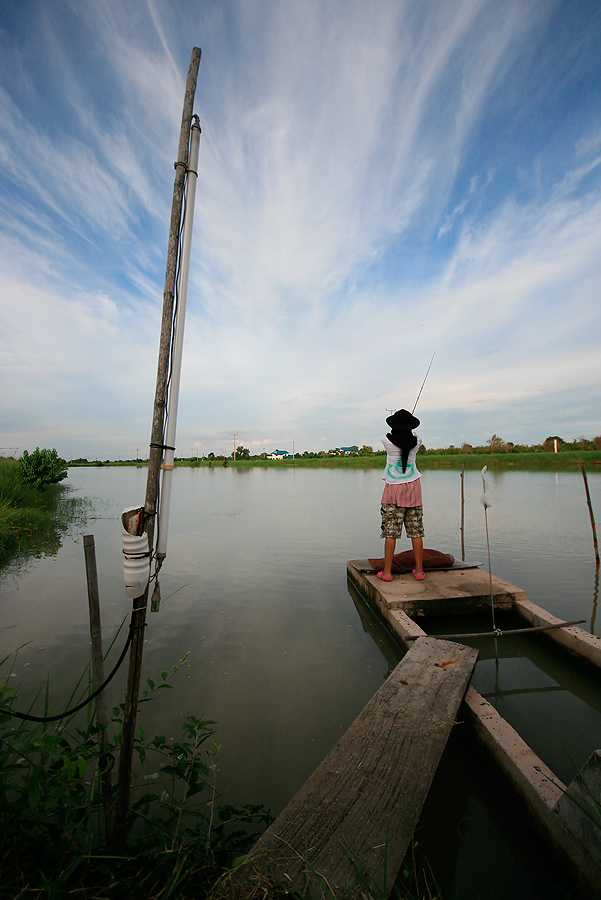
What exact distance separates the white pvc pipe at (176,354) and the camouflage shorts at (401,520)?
3.41 metres

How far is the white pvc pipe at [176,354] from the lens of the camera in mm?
1789

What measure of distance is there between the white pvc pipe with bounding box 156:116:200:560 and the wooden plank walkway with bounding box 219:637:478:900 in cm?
115

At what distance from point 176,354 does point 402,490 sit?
3492 mm

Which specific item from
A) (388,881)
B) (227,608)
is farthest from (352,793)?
(227,608)

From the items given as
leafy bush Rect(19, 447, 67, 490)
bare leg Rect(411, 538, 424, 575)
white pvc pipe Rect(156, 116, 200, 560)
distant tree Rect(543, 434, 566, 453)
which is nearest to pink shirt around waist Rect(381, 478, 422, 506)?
bare leg Rect(411, 538, 424, 575)

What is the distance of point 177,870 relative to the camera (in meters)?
1.35

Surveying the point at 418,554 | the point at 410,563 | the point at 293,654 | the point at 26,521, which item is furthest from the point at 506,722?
the point at 26,521

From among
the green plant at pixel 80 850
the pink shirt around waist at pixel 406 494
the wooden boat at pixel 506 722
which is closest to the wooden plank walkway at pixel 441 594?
the wooden boat at pixel 506 722

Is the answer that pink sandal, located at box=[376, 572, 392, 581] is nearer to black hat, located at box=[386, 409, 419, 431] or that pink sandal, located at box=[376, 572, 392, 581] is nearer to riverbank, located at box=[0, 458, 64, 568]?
black hat, located at box=[386, 409, 419, 431]

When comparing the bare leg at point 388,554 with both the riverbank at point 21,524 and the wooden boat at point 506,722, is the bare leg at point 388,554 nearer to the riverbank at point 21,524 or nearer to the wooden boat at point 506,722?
the wooden boat at point 506,722

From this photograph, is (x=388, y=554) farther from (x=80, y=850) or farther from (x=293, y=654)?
(x=80, y=850)

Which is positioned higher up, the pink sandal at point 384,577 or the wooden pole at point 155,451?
the wooden pole at point 155,451

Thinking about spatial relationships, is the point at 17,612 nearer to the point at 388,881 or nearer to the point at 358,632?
the point at 358,632

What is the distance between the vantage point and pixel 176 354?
72.9 inches
